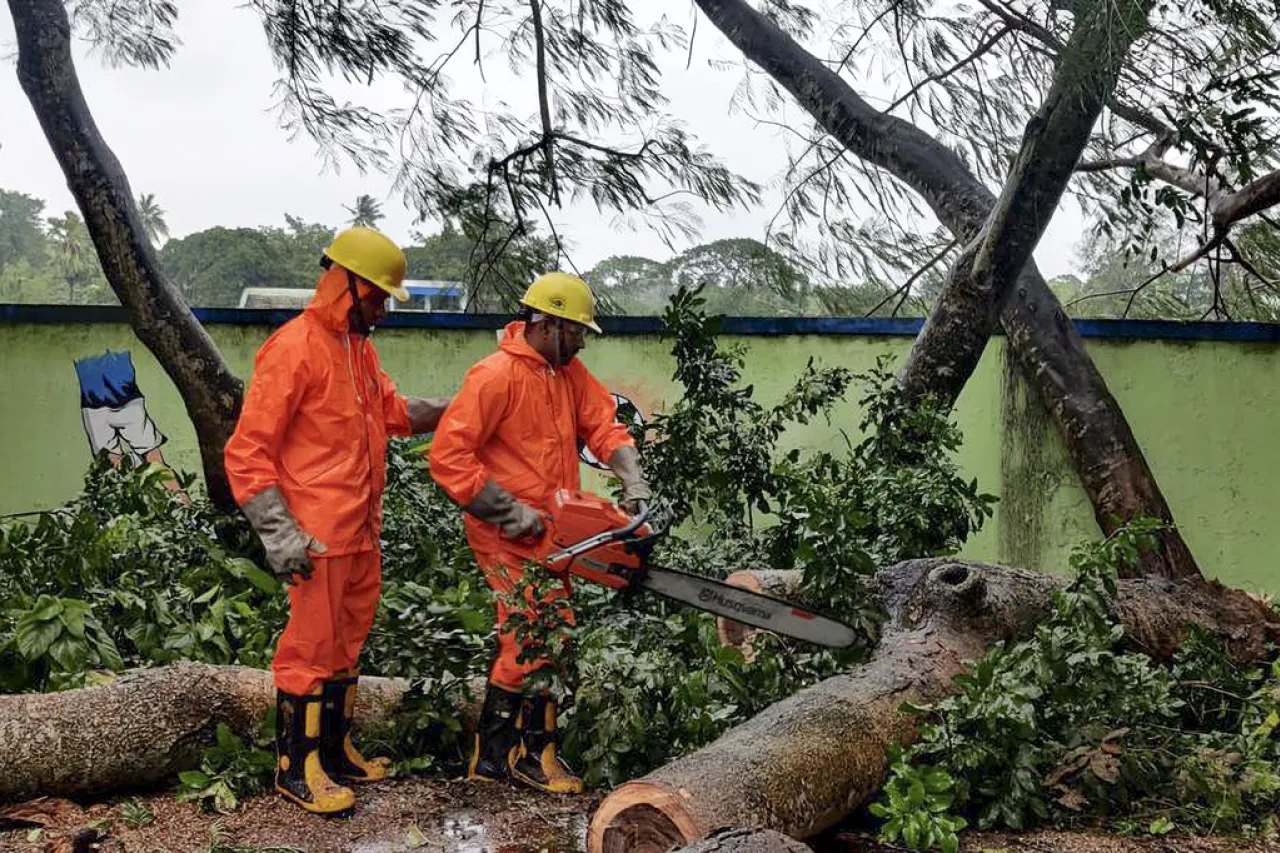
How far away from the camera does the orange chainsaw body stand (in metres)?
3.60

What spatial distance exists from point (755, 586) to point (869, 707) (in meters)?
1.28

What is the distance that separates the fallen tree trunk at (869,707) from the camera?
303 centimetres

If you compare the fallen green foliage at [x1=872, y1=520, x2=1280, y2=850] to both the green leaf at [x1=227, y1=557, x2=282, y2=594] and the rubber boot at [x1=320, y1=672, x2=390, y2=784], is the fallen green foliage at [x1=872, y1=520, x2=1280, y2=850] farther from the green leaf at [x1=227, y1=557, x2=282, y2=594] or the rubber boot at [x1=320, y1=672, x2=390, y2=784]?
the green leaf at [x1=227, y1=557, x2=282, y2=594]

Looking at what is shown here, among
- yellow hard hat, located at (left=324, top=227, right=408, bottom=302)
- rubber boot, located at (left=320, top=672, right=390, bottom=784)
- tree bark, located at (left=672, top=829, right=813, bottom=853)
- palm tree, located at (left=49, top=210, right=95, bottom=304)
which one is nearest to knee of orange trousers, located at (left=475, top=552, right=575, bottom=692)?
rubber boot, located at (left=320, top=672, right=390, bottom=784)

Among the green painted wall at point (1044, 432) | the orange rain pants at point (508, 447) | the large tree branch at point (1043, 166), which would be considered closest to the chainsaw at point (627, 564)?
the orange rain pants at point (508, 447)

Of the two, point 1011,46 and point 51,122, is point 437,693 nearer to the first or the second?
point 51,122

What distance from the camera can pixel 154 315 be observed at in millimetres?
6125

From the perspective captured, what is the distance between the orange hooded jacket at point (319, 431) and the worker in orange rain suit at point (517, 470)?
0.78 ft

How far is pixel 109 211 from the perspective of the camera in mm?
6105

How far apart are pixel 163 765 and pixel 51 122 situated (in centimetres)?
384

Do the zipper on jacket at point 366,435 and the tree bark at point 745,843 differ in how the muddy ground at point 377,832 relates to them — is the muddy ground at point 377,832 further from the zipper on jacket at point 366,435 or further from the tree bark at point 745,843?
the zipper on jacket at point 366,435

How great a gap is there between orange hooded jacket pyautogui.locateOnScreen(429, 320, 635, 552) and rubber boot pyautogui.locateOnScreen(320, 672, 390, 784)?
1.98 ft

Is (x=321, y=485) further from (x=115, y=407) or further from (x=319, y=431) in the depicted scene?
(x=115, y=407)

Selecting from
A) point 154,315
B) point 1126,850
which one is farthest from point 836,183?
point 1126,850
